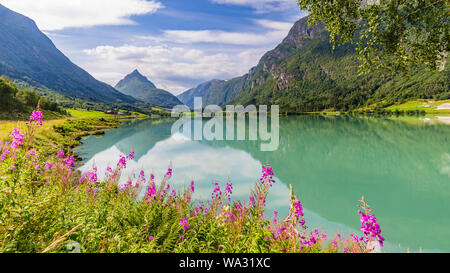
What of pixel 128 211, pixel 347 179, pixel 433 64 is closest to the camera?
pixel 128 211

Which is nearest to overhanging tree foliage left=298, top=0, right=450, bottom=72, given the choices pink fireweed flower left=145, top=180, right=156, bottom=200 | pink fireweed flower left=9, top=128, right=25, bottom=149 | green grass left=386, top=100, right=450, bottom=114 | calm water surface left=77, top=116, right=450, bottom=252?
calm water surface left=77, top=116, right=450, bottom=252

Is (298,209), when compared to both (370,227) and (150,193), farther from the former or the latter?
(150,193)

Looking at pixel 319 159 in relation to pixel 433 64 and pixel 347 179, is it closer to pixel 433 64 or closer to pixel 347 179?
pixel 347 179

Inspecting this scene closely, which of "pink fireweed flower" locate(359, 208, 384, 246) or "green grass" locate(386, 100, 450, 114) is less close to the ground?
"green grass" locate(386, 100, 450, 114)

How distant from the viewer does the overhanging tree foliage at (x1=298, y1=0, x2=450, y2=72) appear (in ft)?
27.0

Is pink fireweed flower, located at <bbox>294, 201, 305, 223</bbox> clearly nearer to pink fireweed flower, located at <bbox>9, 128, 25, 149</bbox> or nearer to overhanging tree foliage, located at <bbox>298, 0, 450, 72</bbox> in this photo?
pink fireweed flower, located at <bbox>9, 128, 25, 149</bbox>

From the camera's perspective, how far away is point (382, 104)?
190500 millimetres

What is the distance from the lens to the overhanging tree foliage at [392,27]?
27.0 feet

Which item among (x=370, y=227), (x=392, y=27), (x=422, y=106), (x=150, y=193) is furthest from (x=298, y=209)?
(x=422, y=106)

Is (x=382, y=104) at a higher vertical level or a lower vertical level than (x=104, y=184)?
higher
